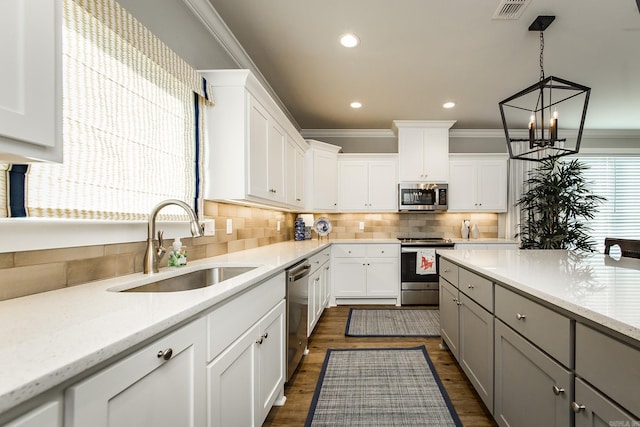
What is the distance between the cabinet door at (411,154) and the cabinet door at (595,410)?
12.2ft

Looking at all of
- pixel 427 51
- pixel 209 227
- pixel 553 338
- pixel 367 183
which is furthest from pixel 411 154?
pixel 553 338

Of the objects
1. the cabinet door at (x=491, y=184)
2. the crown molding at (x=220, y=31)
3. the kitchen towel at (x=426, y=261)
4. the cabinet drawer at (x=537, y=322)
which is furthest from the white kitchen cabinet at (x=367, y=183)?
the cabinet drawer at (x=537, y=322)

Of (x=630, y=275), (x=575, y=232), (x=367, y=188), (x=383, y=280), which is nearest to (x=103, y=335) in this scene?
(x=630, y=275)

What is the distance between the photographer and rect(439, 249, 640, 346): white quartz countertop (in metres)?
0.83

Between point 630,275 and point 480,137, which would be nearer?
point 630,275

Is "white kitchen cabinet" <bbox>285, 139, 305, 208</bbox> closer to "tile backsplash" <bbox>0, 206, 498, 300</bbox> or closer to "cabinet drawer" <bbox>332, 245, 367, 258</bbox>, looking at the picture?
"tile backsplash" <bbox>0, 206, 498, 300</bbox>

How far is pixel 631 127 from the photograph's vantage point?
4820mm

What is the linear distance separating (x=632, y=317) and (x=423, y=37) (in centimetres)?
235

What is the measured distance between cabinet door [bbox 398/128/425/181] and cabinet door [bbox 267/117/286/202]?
2137 mm

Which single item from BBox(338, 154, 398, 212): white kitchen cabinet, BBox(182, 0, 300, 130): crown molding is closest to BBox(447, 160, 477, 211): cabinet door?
BBox(338, 154, 398, 212): white kitchen cabinet

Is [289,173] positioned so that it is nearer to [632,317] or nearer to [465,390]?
[465,390]

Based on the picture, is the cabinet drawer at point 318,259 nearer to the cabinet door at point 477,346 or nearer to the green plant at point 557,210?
the cabinet door at point 477,346

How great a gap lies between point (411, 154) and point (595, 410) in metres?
3.90

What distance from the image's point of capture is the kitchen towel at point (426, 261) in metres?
4.11
